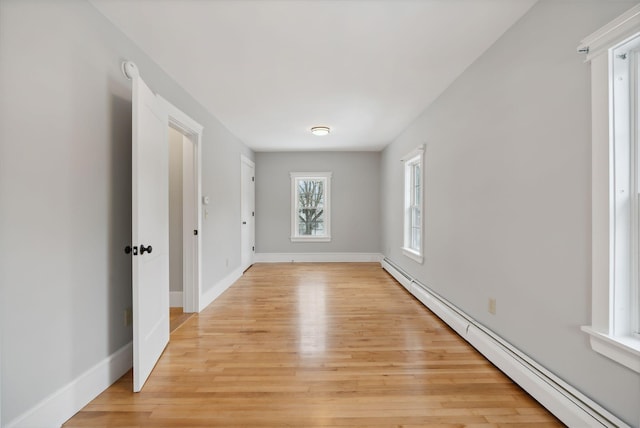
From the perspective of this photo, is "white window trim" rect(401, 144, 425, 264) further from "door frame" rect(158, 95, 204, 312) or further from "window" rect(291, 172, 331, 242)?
"door frame" rect(158, 95, 204, 312)

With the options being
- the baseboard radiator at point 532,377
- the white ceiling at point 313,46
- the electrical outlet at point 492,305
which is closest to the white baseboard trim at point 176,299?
the white ceiling at point 313,46

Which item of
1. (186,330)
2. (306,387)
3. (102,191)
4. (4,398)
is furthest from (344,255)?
(4,398)

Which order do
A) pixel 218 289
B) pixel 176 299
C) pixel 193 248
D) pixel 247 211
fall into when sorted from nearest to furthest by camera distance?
pixel 193 248 < pixel 176 299 < pixel 218 289 < pixel 247 211

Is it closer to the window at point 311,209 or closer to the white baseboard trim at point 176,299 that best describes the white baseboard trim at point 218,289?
the white baseboard trim at point 176,299

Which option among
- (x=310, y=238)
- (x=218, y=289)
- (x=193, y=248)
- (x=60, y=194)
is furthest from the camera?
(x=310, y=238)

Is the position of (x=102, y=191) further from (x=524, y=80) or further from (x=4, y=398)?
(x=524, y=80)

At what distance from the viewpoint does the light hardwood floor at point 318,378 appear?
1.71 metres

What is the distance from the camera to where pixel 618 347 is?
136cm

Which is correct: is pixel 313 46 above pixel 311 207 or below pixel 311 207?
above

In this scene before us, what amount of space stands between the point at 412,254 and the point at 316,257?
9.64 ft

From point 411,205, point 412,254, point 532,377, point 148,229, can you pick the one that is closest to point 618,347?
point 532,377

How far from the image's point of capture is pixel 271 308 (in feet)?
12.0

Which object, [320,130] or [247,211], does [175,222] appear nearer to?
[247,211]

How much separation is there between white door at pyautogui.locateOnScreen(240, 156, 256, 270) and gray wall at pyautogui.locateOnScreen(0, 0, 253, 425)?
3.44m
